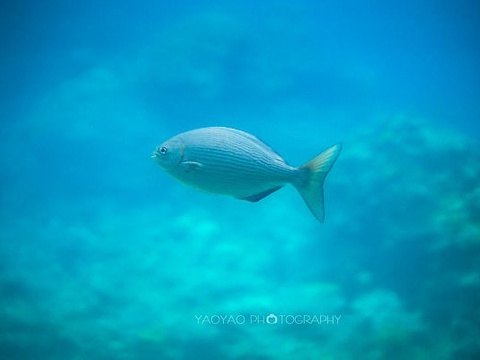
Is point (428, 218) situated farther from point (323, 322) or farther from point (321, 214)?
point (321, 214)

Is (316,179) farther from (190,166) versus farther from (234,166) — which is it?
(190,166)

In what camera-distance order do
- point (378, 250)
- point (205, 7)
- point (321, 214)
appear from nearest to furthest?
point (321, 214)
point (378, 250)
point (205, 7)

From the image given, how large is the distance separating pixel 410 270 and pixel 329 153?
565cm

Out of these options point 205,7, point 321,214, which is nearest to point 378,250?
point 321,214

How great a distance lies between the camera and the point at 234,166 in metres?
1.66

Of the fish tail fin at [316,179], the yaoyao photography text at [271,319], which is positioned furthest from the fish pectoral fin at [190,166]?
the yaoyao photography text at [271,319]

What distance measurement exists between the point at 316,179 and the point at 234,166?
1.53 feet

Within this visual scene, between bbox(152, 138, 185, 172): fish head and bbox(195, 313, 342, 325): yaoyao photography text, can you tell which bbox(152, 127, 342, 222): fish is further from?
bbox(195, 313, 342, 325): yaoyao photography text

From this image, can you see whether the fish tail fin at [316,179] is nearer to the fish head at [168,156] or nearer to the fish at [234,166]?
the fish at [234,166]

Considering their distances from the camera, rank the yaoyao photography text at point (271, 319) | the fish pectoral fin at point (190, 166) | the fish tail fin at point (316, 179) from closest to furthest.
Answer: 1. the fish pectoral fin at point (190, 166)
2. the fish tail fin at point (316, 179)
3. the yaoyao photography text at point (271, 319)

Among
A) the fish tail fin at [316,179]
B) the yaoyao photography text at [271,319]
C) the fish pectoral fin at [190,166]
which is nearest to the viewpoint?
the fish pectoral fin at [190,166]

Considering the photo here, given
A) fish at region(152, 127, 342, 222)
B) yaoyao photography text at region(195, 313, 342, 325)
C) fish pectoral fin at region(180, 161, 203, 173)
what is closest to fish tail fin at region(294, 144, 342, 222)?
fish at region(152, 127, 342, 222)

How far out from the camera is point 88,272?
7.08 m

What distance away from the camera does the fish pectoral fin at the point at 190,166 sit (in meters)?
1.59
